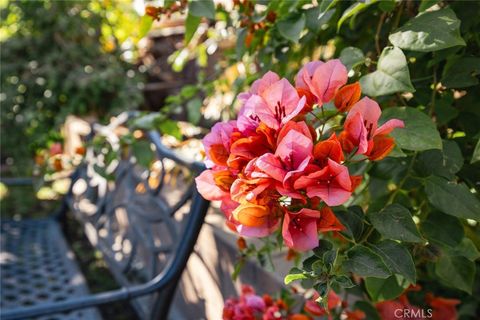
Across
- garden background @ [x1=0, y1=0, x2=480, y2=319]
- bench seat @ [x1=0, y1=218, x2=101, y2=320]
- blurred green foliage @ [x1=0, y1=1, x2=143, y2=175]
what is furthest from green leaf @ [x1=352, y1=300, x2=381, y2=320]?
blurred green foliage @ [x1=0, y1=1, x2=143, y2=175]

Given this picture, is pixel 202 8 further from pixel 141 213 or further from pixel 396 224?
pixel 141 213

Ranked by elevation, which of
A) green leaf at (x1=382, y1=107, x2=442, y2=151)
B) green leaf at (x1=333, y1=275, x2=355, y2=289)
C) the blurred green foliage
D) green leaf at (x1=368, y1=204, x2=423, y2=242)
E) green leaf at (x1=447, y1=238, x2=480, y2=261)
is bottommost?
the blurred green foliage

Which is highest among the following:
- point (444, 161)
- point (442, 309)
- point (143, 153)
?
point (444, 161)

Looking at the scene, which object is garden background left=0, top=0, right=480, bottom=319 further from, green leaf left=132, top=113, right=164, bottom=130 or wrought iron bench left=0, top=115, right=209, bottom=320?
wrought iron bench left=0, top=115, right=209, bottom=320

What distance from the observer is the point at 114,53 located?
429cm

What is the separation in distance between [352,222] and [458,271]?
248mm

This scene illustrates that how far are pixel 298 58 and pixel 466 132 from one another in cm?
44

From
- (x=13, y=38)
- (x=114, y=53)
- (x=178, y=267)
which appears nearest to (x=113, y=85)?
(x=114, y=53)

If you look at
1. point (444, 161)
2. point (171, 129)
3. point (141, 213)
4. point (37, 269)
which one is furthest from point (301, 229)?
point (37, 269)

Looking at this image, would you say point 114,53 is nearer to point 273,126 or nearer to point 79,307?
point 79,307

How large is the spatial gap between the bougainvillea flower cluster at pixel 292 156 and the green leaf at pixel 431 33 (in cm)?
12

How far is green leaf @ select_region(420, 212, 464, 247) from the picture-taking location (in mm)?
702

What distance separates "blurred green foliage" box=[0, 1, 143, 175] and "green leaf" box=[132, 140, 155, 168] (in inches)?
103

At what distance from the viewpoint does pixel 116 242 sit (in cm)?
180
